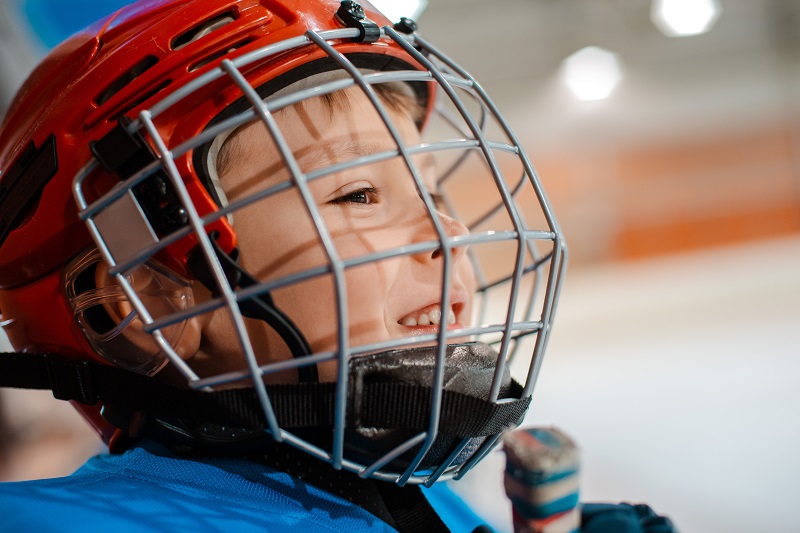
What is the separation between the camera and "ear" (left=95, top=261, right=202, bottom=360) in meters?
0.69

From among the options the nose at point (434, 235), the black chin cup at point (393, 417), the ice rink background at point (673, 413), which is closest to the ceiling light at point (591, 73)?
the ice rink background at point (673, 413)

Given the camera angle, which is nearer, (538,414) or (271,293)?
(271,293)

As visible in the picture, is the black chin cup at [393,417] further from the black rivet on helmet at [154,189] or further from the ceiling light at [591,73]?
the ceiling light at [591,73]

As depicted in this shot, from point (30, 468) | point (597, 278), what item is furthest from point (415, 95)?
point (597, 278)

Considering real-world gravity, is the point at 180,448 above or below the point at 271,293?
below

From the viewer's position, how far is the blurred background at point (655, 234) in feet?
5.23

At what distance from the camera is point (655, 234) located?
5.16 m

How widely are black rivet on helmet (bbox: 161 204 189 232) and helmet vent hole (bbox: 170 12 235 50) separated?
0.19 m

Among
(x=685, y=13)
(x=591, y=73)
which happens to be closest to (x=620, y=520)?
(x=685, y=13)

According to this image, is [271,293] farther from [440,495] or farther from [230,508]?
[440,495]

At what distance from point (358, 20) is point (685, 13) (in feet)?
13.1

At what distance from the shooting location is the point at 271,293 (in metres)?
0.69

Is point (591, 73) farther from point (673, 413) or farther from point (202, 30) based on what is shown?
point (202, 30)

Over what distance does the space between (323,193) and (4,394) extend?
5.56 ft
